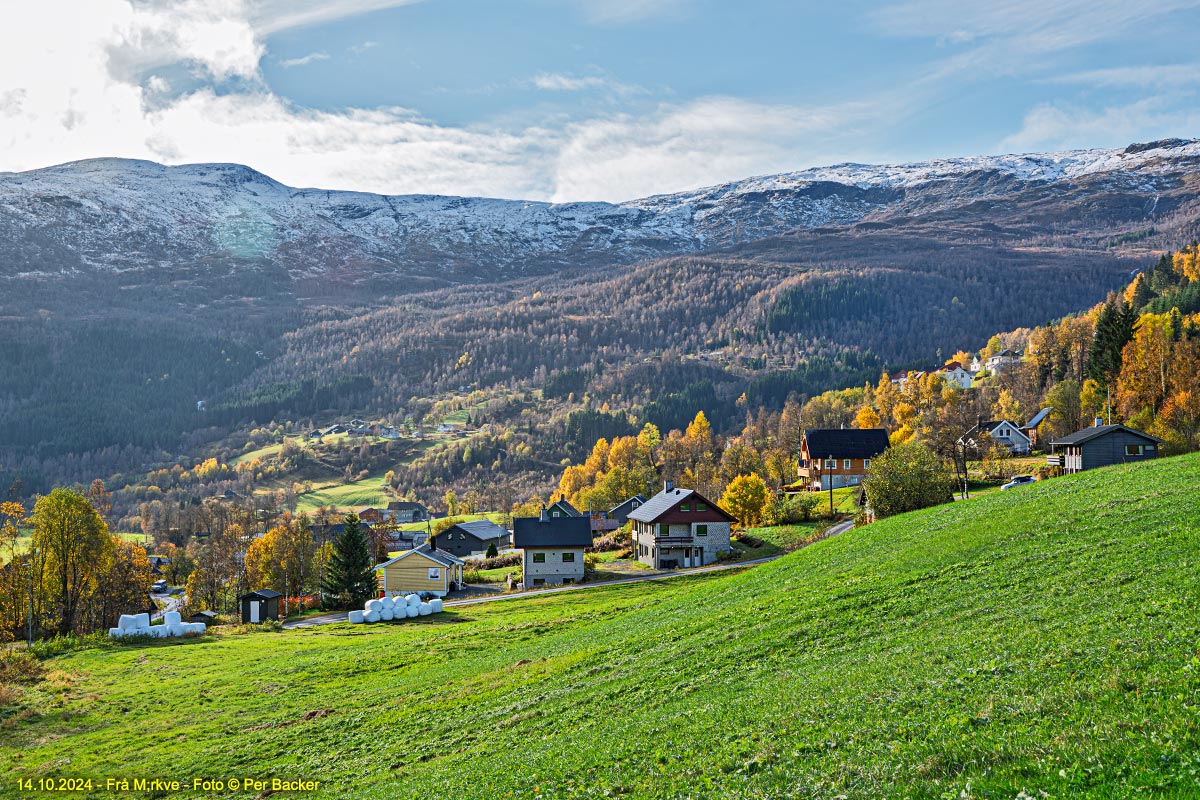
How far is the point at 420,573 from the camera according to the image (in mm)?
83812

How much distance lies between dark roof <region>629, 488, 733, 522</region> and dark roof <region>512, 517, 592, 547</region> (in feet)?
24.2

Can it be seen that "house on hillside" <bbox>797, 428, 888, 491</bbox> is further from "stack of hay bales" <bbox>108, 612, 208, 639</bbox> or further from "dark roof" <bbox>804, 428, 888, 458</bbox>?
"stack of hay bales" <bbox>108, 612, 208, 639</bbox>

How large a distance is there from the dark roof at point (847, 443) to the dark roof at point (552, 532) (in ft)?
135

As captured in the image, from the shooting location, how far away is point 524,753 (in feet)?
65.8

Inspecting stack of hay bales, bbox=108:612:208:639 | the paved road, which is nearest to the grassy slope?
stack of hay bales, bbox=108:612:208:639

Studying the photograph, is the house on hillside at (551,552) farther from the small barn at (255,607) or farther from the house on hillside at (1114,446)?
the house on hillside at (1114,446)

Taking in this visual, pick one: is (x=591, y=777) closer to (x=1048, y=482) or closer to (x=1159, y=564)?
(x=1159, y=564)

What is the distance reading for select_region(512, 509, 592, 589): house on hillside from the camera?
280ft

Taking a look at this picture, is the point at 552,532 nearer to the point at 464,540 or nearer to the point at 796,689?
the point at 464,540

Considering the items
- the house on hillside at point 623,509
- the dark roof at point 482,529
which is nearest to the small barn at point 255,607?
the dark roof at point 482,529

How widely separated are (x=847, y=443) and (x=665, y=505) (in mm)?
37617

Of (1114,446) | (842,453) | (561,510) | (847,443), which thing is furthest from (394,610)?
(847,443)

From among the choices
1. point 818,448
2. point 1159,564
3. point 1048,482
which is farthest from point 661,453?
point 1159,564

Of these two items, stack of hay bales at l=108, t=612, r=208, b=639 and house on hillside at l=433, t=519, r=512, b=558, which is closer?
stack of hay bales at l=108, t=612, r=208, b=639
